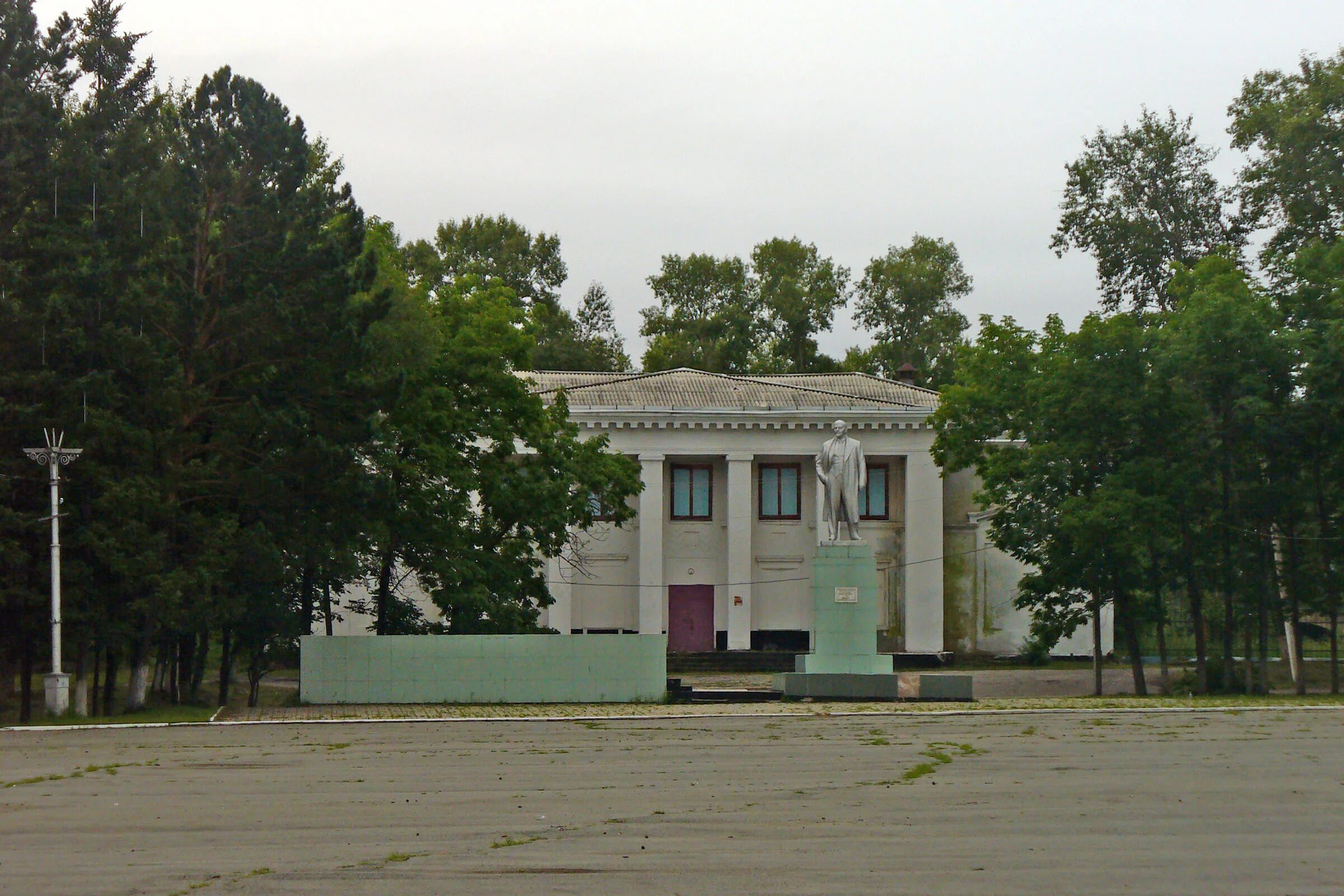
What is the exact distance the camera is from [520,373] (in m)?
60.7

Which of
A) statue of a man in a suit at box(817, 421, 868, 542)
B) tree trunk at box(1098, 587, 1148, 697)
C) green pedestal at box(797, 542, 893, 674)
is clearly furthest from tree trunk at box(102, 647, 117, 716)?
tree trunk at box(1098, 587, 1148, 697)

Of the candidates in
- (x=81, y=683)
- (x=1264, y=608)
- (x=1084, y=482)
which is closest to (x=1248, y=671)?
(x=1264, y=608)

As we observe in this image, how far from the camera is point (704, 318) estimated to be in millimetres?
80500

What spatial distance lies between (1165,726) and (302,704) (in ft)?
54.2

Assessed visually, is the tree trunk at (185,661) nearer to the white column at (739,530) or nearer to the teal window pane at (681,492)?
the white column at (739,530)

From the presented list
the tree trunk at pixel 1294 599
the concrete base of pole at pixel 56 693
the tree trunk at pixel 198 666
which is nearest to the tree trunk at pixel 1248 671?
the tree trunk at pixel 1294 599

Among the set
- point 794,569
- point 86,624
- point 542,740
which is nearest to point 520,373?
point 794,569

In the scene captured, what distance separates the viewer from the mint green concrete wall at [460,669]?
30.7 m

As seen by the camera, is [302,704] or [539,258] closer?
[302,704]

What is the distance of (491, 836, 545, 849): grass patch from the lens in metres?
12.0

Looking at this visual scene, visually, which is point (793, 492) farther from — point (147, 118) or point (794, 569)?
point (147, 118)

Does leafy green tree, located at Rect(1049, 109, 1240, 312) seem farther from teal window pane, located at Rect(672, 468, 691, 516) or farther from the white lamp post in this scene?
the white lamp post

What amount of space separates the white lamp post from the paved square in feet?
14.7

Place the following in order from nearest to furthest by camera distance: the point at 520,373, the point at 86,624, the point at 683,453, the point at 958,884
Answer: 1. the point at 958,884
2. the point at 86,624
3. the point at 683,453
4. the point at 520,373
